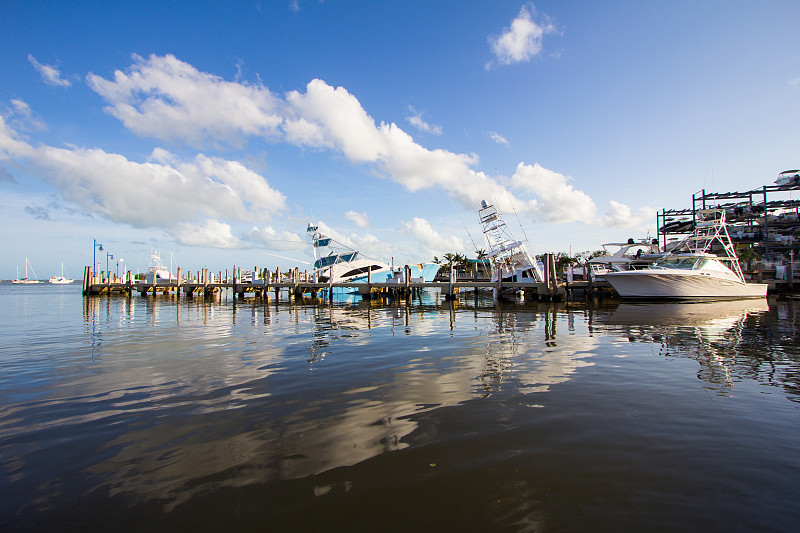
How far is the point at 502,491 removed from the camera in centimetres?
352

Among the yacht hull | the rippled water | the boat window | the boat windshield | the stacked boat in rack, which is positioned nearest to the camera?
the rippled water

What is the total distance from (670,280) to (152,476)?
33.0 m

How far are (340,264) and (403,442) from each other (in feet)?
137

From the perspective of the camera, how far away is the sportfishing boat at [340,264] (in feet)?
149

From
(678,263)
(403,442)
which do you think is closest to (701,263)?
(678,263)

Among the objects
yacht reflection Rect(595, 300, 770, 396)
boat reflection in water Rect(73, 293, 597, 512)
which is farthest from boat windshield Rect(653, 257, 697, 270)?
boat reflection in water Rect(73, 293, 597, 512)

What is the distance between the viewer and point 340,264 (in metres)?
45.7

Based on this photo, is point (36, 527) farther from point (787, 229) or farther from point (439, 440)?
point (787, 229)

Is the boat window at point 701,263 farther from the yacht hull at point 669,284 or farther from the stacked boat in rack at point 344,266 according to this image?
the stacked boat in rack at point 344,266

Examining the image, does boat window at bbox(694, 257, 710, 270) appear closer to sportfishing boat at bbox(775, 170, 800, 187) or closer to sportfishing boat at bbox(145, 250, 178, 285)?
sportfishing boat at bbox(775, 170, 800, 187)

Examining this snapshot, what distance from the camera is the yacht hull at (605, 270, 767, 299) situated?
1108 inches

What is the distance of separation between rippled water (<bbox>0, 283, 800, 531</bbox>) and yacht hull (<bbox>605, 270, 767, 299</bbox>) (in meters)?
20.5

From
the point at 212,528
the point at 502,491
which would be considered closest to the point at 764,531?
the point at 502,491

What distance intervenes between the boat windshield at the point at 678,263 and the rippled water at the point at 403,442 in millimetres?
23752
